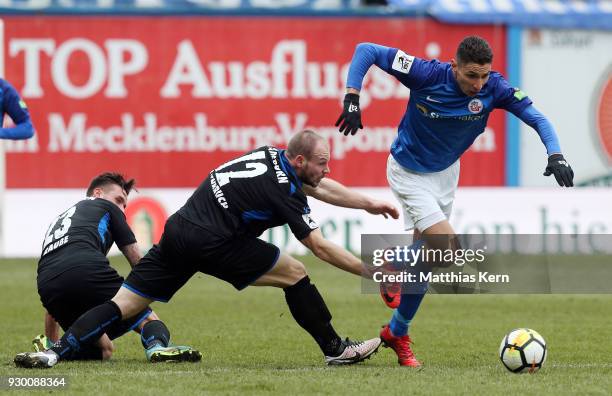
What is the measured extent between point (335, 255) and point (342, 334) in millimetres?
2993

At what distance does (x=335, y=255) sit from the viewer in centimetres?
782

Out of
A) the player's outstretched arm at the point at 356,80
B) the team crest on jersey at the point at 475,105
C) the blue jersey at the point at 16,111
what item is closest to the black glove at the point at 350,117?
the player's outstretched arm at the point at 356,80

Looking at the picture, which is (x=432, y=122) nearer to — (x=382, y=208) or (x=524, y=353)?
(x=382, y=208)

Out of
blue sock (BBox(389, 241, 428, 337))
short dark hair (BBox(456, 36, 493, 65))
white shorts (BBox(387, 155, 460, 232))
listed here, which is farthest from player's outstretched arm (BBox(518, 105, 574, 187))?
blue sock (BBox(389, 241, 428, 337))

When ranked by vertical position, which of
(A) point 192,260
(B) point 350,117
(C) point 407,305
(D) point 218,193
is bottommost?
(C) point 407,305

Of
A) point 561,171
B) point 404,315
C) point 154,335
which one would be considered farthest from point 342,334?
point 561,171

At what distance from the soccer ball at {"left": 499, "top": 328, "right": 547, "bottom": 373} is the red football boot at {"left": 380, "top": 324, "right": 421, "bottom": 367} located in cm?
82

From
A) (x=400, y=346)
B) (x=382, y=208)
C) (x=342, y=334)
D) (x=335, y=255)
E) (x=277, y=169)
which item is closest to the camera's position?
(x=335, y=255)

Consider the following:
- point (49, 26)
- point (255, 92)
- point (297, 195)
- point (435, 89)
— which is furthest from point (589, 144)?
point (297, 195)

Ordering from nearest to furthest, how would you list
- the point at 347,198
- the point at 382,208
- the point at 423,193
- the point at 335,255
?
the point at 335,255 → the point at 382,208 → the point at 347,198 → the point at 423,193

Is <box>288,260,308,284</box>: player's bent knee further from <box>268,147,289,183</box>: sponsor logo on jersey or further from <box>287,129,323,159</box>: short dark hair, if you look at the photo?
<box>287,129,323,159</box>: short dark hair

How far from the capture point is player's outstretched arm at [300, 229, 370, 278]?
25.6 ft

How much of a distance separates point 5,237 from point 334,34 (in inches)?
224

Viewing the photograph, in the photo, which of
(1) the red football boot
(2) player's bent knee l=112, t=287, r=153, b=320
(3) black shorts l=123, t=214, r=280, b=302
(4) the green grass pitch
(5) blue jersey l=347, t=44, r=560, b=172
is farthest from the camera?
(5) blue jersey l=347, t=44, r=560, b=172
